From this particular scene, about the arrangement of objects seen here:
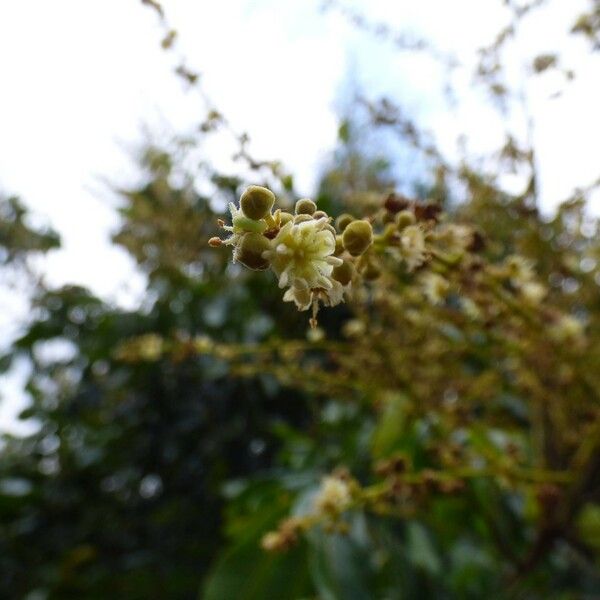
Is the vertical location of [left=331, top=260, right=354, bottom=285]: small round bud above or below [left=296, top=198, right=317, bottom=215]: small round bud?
below

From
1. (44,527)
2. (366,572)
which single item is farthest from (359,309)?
(44,527)

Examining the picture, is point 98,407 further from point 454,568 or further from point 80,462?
point 454,568

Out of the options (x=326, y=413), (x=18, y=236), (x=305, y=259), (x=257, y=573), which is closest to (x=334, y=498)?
(x=257, y=573)

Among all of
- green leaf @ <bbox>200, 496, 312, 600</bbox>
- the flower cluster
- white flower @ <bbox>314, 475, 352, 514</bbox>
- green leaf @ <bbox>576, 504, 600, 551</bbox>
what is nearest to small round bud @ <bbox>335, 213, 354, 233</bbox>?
the flower cluster

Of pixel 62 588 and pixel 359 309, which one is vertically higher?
pixel 359 309

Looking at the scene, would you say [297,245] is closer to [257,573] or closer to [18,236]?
[257,573]

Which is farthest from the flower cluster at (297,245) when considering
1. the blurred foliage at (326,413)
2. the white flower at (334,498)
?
the white flower at (334,498)

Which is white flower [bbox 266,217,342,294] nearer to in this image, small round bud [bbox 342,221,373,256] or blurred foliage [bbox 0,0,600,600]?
small round bud [bbox 342,221,373,256]
